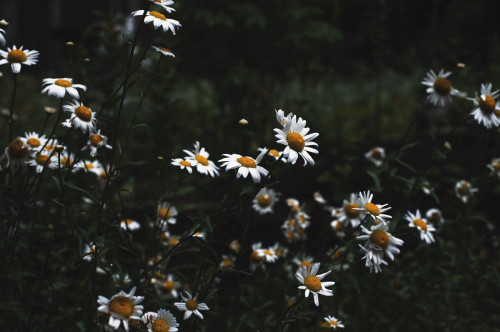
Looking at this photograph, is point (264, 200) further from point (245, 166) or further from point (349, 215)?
point (245, 166)

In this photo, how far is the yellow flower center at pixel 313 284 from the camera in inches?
59.4

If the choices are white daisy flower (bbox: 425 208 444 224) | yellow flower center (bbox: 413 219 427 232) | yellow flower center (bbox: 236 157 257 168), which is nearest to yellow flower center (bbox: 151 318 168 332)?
yellow flower center (bbox: 236 157 257 168)

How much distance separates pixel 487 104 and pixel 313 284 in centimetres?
117

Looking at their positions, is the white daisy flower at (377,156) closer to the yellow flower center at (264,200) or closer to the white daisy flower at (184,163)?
the yellow flower center at (264,200)

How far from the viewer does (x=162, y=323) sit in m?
1.43

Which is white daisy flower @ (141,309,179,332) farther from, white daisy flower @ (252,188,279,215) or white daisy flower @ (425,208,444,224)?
white daisy flower @ (425,208,444,224)

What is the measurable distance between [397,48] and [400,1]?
5.06 feet

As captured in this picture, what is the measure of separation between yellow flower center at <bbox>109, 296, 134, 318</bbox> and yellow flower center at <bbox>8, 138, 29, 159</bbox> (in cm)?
60

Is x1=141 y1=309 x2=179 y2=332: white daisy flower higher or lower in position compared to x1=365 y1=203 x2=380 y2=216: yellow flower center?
lower

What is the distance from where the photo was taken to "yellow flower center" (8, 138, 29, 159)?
1.60m

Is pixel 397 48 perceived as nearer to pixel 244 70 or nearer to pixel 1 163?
pixel 244 70

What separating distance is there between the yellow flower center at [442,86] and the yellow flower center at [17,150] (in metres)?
1.75

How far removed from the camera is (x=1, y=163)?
1.61 metres

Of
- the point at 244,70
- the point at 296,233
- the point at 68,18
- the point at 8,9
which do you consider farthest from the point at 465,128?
the point at 8,9
